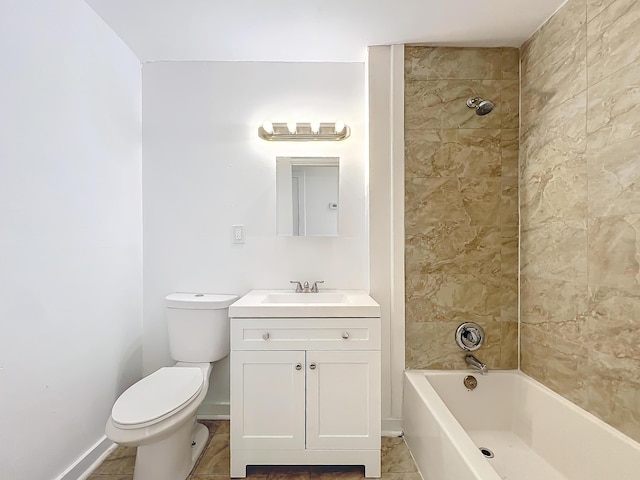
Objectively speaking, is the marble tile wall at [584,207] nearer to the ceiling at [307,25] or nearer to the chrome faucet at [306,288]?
the ceiling at [307,25]

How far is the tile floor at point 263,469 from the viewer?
1703 millimetres

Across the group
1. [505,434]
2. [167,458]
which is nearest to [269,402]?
[167,458]

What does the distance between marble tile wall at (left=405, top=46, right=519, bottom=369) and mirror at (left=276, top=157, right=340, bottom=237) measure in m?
0.46

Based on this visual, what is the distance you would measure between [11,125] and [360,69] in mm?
1828

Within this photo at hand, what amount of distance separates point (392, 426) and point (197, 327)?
1.28 m

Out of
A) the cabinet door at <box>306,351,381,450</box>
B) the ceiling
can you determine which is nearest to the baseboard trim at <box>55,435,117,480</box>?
the cabinet door at <box>306,351,381,450</box>

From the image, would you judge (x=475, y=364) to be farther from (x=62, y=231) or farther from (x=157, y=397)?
(x=62, y=231)

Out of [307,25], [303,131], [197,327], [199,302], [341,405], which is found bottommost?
[341,405]

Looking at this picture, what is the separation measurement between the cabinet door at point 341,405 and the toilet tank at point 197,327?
63 cm

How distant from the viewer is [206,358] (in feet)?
6.61

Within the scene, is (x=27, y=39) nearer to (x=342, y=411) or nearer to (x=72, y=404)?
(x=72, y=404)

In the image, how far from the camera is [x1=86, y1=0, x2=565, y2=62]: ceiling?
168cm

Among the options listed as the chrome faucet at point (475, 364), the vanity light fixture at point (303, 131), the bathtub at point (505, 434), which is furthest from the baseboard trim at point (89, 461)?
the chrome faucet at point (475, 364)

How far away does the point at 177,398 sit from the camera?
1564mm
